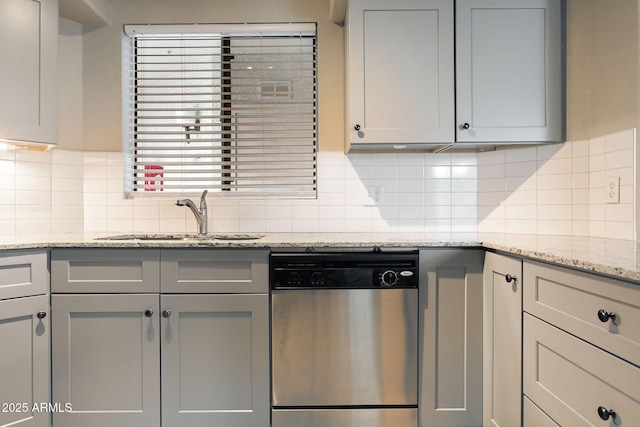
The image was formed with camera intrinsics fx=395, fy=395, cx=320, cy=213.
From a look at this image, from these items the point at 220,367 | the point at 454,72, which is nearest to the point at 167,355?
the point at 220,367

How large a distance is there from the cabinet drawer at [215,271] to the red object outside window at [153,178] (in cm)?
84

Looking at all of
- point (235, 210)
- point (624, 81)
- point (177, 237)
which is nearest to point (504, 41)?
point (624, 81)

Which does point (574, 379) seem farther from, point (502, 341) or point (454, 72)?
point (454, 72)

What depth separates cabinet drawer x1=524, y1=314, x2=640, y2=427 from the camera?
3.20 feet

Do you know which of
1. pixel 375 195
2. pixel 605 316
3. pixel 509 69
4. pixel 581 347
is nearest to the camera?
pixel 605 316

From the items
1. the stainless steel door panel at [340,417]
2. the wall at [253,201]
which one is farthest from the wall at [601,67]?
the stainless steel door panel at [340,417]

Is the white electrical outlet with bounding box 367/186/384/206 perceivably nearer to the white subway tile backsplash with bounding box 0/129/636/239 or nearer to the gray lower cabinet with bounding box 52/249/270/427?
the white subway tile backsplash with bounding box 0/129/636/239

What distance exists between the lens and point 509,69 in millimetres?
1976

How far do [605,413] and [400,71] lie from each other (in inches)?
63.5

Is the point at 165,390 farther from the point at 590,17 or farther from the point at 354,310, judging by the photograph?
the point at 590,17

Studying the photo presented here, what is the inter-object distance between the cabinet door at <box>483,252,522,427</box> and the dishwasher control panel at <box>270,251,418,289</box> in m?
0.33

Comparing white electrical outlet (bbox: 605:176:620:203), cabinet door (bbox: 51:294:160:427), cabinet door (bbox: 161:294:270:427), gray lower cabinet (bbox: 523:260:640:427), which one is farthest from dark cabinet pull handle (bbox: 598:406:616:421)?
cabinet door (bbox: 51:294:160:427)

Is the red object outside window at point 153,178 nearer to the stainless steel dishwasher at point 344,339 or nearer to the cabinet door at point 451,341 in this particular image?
the stainless steel dishwasher at point 344,339

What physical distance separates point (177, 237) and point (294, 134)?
0.93 m
